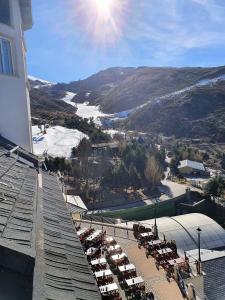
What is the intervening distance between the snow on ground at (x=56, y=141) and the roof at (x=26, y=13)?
107 feet

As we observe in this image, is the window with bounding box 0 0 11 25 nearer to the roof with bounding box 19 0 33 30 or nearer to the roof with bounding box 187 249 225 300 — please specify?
the roof with bounding box 19 0 33 30

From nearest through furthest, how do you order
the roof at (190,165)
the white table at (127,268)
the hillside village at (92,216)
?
the hillside village at (92,216), the white table at (127,268), the roof at (190,165)

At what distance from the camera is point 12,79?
8883mm

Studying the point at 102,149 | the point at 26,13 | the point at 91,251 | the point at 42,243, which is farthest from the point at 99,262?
the point at 102,149

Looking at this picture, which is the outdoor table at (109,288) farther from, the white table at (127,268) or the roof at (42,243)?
the roof at (42,243)

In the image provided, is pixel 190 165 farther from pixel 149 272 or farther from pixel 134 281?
pixel 134 281

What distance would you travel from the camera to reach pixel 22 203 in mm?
4164

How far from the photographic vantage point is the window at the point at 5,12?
856cm

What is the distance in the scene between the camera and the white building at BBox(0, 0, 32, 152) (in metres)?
8.61

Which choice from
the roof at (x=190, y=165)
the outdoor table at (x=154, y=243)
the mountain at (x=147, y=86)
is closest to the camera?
the outdoor table at (x=154, y=243)

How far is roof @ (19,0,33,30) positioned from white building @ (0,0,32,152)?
67 cm

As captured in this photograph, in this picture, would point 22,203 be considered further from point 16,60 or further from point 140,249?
point 140,249

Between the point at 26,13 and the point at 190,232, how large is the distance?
19.2 metres

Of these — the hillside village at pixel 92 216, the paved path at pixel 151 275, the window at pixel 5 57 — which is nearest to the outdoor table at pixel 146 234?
the hillside village at pixel 92 216
